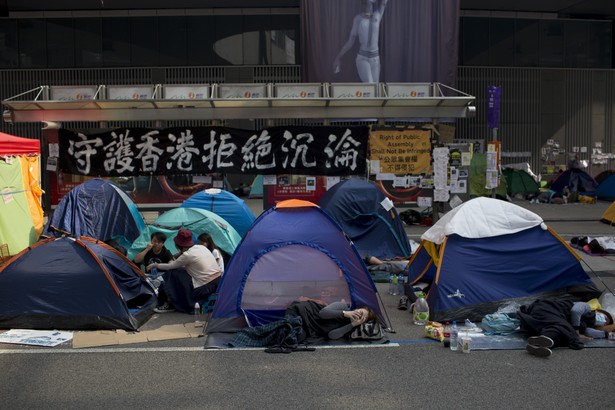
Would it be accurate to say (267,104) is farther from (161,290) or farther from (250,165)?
(161,290)

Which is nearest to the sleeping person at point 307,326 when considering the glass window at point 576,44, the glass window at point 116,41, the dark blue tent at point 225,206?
the dark blue tent at point 225,206

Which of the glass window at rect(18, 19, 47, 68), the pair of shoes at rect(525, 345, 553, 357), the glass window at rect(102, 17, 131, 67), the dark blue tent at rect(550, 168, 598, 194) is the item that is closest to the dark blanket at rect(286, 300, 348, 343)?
the pair of shoes at rect(525, 345, 553, 357)

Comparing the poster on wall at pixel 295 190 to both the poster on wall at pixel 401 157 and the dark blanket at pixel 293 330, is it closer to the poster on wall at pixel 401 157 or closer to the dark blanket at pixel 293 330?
the poster on wall at pixel 401 157

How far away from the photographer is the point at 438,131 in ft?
51.3

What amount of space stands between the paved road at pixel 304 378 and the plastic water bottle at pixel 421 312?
0.60m

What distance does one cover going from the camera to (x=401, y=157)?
50.5 feet

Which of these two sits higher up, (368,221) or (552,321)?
(368,221)

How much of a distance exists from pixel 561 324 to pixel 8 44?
25.9m

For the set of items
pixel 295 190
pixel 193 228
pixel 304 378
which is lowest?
pixel 304 378

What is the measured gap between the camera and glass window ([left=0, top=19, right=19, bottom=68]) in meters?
27.5

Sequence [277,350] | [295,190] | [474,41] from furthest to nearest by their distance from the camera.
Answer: [474,41] → [295,190] → [277,350]

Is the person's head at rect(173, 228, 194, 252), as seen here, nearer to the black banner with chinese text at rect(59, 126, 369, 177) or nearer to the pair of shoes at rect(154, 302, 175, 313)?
the pair of shoes at rect(154, 302, 175, 313)

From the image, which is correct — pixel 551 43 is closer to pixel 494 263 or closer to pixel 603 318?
pixel 494 263

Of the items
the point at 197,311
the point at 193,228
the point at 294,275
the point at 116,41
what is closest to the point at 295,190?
the point at 193,228
